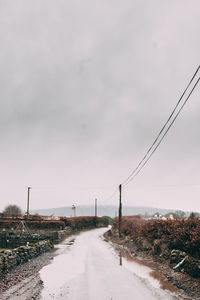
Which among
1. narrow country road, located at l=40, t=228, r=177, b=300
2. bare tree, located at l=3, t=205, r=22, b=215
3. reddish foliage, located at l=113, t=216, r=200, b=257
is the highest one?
reddish foliage, located at l=113, t=216, r=200, b=257

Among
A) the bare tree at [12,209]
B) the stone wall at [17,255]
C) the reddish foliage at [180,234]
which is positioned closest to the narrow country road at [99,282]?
the stone wall at [17,255]

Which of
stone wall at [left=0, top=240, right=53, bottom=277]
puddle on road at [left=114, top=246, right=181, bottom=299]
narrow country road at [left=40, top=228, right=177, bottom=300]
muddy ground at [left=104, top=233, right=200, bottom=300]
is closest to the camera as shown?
narrow country road at [left=40, top=228, right=177, bottom=300]

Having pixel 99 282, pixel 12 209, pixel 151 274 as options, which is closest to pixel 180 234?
pixel 151 274

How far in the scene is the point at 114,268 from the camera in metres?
14.5

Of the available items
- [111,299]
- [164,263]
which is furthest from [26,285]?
[164,263]

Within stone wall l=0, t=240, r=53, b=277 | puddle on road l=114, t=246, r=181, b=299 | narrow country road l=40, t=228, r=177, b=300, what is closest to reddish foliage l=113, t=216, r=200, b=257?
puddle on road l=114, t=246, r=181, b=299

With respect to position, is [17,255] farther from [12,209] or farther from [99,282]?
[12,209]

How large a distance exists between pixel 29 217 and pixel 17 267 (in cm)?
3590

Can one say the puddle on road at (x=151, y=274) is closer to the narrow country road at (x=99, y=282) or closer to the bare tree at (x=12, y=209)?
the narrow country road at (x=99, y=282)

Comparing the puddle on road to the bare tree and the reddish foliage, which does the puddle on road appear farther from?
the bare tree

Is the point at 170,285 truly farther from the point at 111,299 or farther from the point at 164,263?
the point at 164,263

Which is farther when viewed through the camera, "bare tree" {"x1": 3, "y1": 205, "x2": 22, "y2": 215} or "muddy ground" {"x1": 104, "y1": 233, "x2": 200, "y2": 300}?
"bare tree" {"x1": 3, "y1": 205, "x2": 22, "y2": 215}

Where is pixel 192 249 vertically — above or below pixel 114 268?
above

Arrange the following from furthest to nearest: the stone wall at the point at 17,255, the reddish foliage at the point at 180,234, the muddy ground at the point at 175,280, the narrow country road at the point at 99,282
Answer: the reddish foliage at the point at 180,234, the stone wall at the point at 17,255, the muddy ground at the point at 175,280, the narrow country road at the point at 99,282
